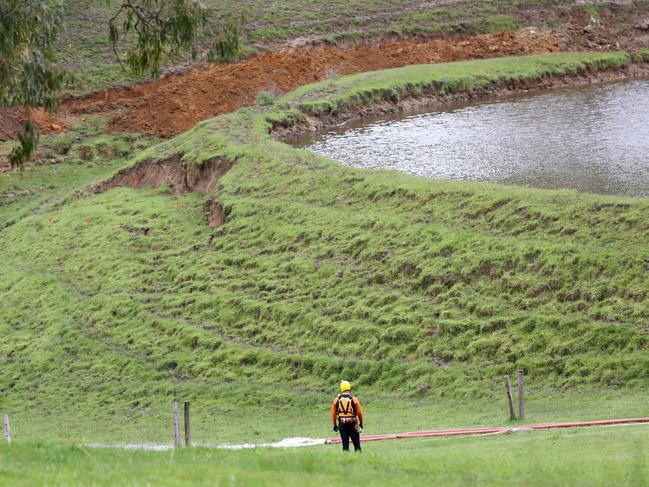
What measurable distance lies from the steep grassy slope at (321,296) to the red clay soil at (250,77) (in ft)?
51.7

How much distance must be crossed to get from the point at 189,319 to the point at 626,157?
687 inches

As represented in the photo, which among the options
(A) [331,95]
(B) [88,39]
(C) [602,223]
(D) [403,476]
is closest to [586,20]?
(A) [331,95]

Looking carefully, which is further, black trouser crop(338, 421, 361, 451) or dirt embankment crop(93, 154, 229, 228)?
dirt embankment crop(93, 154, 229, 228)

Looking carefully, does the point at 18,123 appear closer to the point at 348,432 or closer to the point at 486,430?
the point at 486,430

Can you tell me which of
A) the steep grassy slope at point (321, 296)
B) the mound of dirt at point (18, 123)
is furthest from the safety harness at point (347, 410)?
the mound of dirt at point (18, 123)

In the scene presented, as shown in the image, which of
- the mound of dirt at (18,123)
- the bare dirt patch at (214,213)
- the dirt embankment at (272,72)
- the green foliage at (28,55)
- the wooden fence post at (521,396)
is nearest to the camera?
the wooden fence post at (521,396)

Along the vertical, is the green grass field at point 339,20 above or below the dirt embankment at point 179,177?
above

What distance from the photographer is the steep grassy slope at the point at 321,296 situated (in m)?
29.0

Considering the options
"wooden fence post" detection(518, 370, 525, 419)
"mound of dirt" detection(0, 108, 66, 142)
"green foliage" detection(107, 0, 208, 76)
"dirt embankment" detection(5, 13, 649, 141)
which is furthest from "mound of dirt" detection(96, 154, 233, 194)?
"wooden fence post" detection(518, 370, 525, 419)

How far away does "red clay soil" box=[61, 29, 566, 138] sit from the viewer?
203 feet

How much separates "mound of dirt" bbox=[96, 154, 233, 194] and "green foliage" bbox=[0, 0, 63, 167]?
803 inches

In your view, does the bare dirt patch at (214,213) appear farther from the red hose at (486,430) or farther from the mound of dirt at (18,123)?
the red hose at (486,430)

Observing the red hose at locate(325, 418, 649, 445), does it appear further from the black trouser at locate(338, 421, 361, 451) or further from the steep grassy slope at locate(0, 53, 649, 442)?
the black trouser at locate(338, 421, 361, 451)

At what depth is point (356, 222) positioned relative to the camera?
37.8 meters
